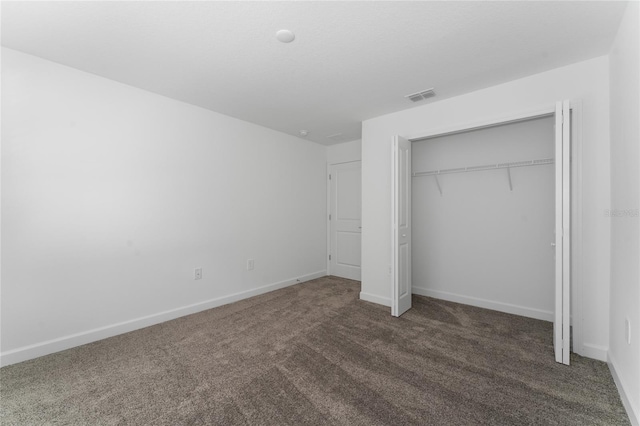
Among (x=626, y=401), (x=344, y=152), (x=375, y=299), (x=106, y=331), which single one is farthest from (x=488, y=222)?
(x=106, y=331)

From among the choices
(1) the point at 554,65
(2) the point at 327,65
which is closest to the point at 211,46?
(2) the point at 327,65

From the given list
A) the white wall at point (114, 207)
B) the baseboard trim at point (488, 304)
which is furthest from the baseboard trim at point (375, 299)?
the white wall at point (114, 207)

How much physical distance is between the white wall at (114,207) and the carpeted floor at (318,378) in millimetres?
352

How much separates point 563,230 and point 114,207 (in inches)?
159

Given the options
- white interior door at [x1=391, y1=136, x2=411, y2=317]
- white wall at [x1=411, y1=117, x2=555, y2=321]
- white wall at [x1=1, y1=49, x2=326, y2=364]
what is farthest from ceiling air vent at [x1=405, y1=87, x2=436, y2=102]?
white wall at [x1=1, y1=49, x2=326, y2=364]

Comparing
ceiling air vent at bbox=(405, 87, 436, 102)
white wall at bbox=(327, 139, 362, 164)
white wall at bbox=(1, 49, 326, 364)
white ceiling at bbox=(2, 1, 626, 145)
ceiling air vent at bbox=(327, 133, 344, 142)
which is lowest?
white wall at bbox=(1, 49, 326, 364)

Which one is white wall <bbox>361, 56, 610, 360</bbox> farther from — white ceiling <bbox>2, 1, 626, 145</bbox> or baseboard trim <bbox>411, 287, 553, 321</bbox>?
baseboard trim <bbox>411, 287, 553, 321</bbox>

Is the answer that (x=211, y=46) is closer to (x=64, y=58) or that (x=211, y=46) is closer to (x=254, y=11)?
(x=254, y=11)

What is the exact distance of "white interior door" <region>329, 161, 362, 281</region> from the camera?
15.9ft

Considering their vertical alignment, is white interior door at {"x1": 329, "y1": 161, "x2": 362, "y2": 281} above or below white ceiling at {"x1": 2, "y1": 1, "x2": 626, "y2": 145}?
below

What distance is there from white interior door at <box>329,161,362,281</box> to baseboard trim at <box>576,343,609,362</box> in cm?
296

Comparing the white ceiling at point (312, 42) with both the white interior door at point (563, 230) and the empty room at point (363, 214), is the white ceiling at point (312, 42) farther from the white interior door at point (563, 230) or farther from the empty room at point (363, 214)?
the white interior door at point (563, 230)

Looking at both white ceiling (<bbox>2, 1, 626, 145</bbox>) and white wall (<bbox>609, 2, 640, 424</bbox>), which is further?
white ceiling (<bbox>2, 1, 626, 145</bbox>)

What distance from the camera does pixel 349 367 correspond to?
84.1 inches
